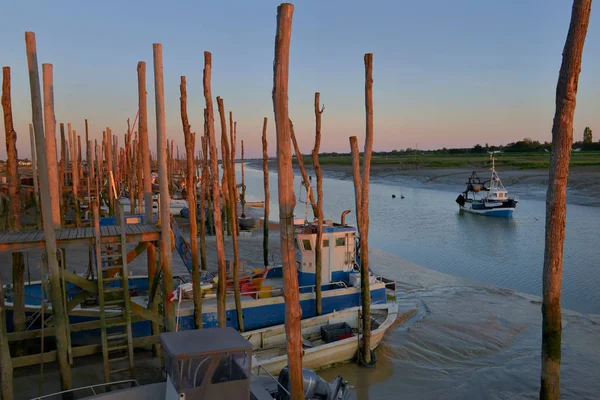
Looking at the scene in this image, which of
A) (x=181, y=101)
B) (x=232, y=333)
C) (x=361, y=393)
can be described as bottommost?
(x=361, y=393)

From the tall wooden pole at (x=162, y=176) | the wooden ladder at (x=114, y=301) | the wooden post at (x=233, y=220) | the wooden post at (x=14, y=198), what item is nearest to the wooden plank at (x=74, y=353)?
the wooden ladder at (x=114, y=301)

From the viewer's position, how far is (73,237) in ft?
30.1

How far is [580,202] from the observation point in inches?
1713

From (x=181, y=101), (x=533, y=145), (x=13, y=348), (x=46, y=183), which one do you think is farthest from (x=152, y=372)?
(x=533, y=145)

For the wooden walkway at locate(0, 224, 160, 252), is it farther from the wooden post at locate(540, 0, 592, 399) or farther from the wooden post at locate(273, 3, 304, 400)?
the wooden post at locate(540, 0, 592, 399)

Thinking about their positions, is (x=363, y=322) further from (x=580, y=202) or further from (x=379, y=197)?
(x=379, y=197)

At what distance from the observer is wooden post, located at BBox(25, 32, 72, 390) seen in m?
8.56

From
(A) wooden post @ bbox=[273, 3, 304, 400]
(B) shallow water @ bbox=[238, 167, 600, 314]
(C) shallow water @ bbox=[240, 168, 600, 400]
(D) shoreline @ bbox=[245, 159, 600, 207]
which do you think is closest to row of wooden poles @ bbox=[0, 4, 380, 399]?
(A) wooden post @ bbox=[273, 3, 304, 400]

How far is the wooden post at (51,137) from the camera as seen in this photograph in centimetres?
1006

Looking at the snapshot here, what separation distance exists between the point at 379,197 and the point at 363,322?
46.5m

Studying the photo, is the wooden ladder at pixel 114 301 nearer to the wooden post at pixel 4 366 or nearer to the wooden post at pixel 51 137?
the wooden post at pixel 51 137

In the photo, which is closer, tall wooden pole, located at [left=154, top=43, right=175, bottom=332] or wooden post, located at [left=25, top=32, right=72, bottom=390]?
wooden post, located at [left=25, top=32, right=72, bottom=390]

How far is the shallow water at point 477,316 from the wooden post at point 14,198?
6973 millimetres

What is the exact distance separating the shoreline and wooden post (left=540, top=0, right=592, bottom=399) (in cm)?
4108
